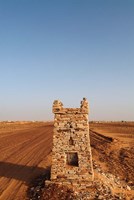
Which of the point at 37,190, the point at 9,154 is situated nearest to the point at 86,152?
the point at 37,190

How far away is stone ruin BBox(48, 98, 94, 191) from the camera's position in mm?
16125

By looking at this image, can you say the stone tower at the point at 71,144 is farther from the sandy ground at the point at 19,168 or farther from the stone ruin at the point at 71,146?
the sandy ground at the point at 19,168

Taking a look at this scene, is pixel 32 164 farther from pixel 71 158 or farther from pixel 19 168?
pixel 71 158

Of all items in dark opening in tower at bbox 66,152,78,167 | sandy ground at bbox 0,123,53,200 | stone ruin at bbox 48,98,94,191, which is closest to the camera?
stone ruin at bbox 48,98,94,191

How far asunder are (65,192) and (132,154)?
15.9 m

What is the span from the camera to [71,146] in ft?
54.3

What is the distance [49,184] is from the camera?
16109mm

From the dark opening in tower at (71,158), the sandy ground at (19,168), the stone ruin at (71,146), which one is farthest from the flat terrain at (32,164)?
the dark opening in tower at (71,158)

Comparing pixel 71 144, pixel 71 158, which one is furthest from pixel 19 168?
pixel 71 144

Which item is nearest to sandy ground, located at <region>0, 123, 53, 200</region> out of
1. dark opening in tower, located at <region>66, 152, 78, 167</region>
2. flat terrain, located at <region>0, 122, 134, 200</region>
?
flat terrain, located at <region>0, 122, 134, 200</region>

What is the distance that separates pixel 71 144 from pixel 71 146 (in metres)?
0.13

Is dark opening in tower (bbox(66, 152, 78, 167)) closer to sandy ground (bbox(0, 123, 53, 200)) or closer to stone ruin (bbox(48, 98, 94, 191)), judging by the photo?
stone ruin (bbox(48, 98, 94, 191))

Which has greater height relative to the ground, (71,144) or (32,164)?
(71,144)

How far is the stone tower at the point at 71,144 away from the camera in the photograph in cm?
1616
